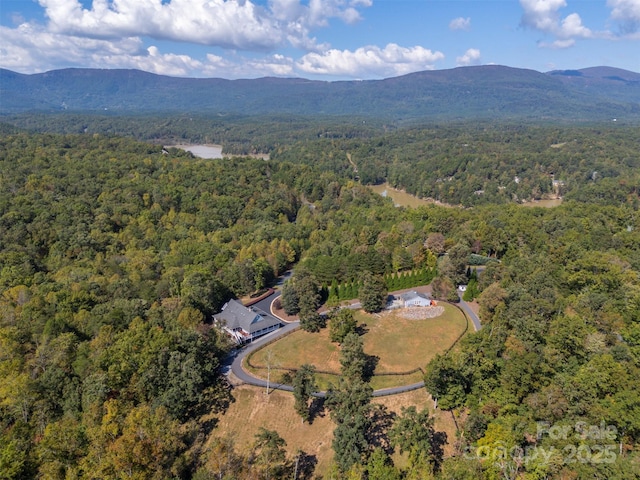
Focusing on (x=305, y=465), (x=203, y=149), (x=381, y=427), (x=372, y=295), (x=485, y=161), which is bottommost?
(x=305, y=465)

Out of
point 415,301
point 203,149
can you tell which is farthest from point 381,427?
point 203,149

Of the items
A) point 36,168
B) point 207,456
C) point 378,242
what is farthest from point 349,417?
point 36,168

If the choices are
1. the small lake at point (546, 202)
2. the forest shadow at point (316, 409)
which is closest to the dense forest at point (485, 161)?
the small lake at point (546, 202)

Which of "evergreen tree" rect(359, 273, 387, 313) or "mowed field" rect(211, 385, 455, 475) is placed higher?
"evergreen tree" rect(359, 273, 387, 313)

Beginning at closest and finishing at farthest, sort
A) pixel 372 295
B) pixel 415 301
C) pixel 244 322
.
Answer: pixel 244 322
pixel 372 295
pixel 415 301

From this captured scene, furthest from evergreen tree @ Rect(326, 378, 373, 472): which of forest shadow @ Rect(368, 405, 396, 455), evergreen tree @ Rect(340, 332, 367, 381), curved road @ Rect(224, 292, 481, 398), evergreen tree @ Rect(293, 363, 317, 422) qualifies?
curved road @ Rect(224, 292, 481, 398)

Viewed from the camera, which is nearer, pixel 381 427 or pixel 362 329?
pixel 381 427

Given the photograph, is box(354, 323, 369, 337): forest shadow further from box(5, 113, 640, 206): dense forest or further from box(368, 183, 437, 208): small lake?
box(5, 113, 640, 206): dense forest

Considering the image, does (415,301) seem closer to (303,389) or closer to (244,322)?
(244,322)
